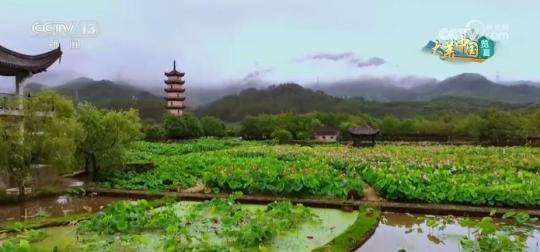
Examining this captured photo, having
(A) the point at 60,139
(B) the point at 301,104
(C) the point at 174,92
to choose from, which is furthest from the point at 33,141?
(B) the point at 301,104

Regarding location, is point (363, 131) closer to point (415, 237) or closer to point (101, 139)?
point (101, 139)

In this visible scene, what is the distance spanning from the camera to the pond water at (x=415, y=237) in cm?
990

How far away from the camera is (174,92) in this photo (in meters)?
76.1

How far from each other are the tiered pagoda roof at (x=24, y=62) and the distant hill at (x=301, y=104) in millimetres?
88823

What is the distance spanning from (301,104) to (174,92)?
53.0m

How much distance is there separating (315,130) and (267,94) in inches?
2969

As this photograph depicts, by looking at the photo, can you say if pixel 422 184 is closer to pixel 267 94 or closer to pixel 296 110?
pixel 296 110

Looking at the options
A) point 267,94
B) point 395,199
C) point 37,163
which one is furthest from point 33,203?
point 267,94

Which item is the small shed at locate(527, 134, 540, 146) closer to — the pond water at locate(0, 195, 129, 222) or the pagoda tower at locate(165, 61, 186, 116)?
the pond water at locate(0, 195, 129, 222)

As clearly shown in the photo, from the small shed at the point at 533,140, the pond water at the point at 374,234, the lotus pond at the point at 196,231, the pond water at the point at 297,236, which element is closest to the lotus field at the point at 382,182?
the pond water at the point at 374,234

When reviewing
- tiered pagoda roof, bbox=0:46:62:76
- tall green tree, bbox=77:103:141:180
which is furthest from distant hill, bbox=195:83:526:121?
tiered pagoda roof, bbox=0:46:62:76

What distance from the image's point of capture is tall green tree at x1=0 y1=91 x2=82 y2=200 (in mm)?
15070

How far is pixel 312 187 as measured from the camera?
15.4m

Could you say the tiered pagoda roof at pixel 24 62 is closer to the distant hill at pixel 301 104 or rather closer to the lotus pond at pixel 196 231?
the lotus pond at pixel 196 231
